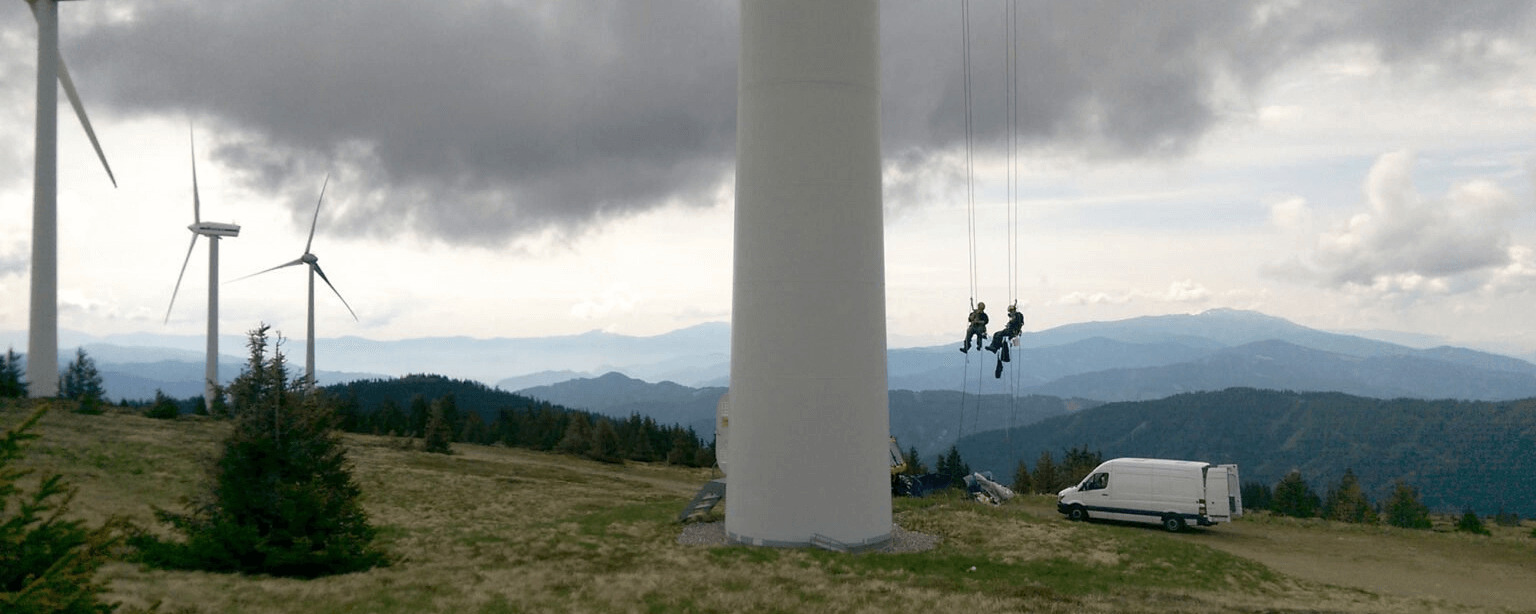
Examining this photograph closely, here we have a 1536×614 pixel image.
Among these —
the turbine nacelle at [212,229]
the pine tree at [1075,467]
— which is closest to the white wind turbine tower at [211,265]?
the turbine nacelle at [212,229]

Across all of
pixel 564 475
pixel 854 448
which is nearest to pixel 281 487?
pixel 854 448

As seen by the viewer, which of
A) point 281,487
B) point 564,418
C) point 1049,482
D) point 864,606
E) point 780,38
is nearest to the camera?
point 864,606

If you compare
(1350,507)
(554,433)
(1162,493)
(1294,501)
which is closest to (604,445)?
(554,433)

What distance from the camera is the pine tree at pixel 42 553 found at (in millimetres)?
6289

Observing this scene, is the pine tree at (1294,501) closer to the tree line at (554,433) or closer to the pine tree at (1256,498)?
the pine tree at (1256,498)

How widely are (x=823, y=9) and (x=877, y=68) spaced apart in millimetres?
2103

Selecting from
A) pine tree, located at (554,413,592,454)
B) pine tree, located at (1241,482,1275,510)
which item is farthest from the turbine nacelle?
pine tree, located at (1241,482,1275,510)

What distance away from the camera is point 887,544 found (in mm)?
23922

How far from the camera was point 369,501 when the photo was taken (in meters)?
34.1

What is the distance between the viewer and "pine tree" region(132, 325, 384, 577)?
18.0 m

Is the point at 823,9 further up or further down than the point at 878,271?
further up

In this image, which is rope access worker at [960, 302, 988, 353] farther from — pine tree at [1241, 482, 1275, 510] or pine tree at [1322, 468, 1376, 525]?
pine tree at [1241, 482, 1275, 510]

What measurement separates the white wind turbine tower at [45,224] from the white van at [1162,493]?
176ft

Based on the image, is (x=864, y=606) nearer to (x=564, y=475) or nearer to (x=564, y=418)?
(x=564, y=475)
